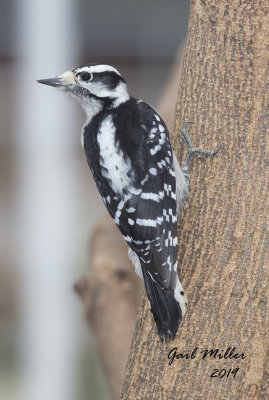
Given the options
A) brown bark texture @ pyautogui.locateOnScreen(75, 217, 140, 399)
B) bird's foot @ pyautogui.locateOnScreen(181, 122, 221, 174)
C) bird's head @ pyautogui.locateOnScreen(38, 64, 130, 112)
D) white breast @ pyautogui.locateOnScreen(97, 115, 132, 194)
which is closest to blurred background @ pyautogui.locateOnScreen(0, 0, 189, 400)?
brown bark texture @ pyautogui.locateOnScreen(75, 217, 140, 399)

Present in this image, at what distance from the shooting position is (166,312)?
284 cm

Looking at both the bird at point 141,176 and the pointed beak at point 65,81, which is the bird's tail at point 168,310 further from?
the pointed beak at point 65,81

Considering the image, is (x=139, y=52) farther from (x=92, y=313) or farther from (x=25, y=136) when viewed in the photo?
(x=92, y=313)

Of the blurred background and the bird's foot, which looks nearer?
the bird's foot

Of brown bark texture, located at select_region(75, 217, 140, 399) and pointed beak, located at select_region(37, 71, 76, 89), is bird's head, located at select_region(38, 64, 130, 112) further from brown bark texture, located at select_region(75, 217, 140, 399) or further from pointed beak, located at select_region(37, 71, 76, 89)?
brown bark texture, located at select_region(75, 217, 140, 399)

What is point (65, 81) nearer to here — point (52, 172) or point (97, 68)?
point (97, 68)

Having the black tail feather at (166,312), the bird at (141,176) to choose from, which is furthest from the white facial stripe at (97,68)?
the black tail feather at (166,312)

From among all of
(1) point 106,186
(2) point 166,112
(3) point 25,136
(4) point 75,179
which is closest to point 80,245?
(4) point 75,179

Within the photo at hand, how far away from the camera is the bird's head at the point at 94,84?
3230mm

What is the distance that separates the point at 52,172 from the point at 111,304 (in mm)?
2556

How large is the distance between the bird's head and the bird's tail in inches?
29.9

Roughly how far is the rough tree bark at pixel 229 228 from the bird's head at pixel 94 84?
1.44 ft

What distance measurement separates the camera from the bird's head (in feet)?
10.6

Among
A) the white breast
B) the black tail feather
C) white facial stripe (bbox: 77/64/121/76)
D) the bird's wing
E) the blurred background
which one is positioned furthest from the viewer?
the blurred background
